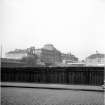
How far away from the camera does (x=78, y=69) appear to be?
58.4 ft

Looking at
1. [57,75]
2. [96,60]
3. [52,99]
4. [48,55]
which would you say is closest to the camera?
[52,99]

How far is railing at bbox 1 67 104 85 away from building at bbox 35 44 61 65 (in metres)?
64.3

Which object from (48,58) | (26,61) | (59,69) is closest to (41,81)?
(59,69)

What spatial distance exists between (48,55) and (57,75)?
71741 mm

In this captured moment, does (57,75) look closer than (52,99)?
No

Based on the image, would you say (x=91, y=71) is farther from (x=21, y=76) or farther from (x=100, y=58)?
(x=100, y=58)

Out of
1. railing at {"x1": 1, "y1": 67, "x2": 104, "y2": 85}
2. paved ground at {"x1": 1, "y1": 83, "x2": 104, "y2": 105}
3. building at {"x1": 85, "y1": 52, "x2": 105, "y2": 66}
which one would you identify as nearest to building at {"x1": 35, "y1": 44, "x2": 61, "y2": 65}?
building at {"x1": 85, "y1": 52, "x2": 105, "y2": 66}

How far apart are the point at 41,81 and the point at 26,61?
55065 millimetres

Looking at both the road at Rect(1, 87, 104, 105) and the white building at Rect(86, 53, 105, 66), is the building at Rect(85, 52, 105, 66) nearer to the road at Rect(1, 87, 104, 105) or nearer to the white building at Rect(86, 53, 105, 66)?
the white building at Rect(86, 53, 105, 66)

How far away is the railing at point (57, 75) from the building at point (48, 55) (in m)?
64.3

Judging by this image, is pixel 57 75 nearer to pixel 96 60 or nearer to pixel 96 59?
pixel 96 59

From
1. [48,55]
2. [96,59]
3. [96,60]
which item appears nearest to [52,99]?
[96,59]

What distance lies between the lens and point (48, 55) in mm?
90125

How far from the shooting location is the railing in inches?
678
